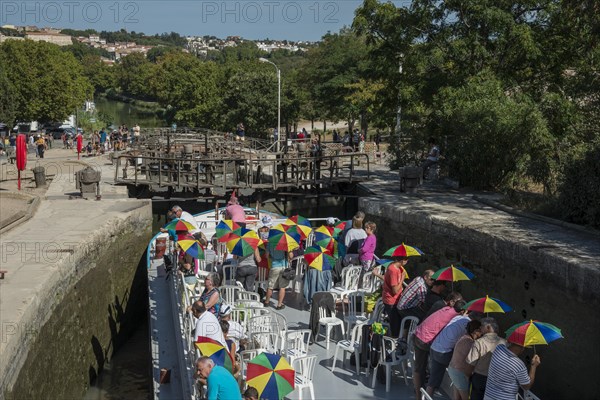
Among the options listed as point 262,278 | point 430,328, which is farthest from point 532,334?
point 262,278

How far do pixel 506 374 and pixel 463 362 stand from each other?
2.29ft

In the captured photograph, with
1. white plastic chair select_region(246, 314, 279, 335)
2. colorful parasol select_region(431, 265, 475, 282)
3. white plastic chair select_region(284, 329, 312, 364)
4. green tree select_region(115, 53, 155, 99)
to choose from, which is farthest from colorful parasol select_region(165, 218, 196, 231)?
green tree select_region(115, 53, 155, 99)

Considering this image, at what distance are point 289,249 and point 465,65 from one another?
12339mm

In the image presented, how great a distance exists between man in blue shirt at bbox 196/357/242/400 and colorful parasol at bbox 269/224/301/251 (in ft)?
17.4

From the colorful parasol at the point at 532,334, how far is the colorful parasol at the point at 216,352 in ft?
9.87

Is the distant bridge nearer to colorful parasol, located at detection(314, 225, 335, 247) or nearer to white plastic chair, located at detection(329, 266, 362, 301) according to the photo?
colorful parasol, located at detection(314, 225, 335, 247)

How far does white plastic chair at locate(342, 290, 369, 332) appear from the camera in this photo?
1141 centimetres

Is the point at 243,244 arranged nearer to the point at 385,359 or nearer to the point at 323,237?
the point at 323,237

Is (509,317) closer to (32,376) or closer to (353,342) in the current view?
(353,342)

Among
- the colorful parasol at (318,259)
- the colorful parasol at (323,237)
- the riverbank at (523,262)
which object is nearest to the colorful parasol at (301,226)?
the colorful parasol at (323,237)

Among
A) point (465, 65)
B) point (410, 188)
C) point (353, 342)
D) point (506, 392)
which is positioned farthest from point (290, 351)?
point (465, 65)

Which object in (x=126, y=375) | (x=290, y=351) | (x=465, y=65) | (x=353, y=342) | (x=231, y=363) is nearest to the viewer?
(x=231, y=363)

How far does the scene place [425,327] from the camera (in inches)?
360

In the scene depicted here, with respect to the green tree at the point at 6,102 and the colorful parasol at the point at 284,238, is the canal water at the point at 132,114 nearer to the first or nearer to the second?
the green tree at the point at 6,102
